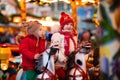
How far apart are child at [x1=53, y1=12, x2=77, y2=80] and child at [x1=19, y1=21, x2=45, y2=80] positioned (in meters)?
0.31

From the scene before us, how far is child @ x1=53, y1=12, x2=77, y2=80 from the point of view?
533 cm

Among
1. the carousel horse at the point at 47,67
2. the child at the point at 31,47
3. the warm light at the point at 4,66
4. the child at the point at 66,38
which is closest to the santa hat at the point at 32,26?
the child at the point at 31,47

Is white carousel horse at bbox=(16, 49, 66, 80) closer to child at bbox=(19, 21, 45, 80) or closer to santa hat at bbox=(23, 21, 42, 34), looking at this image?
child at bbox=(19, 21, 45, 80)

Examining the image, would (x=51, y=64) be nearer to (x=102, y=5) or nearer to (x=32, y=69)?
(x=32, y=69)

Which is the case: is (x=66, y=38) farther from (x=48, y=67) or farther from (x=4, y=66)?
(x=4, y=66)

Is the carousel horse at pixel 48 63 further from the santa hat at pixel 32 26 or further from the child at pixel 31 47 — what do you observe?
the santa hat at pixel 32 26

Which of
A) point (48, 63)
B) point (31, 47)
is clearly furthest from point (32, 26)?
point (48, 63)

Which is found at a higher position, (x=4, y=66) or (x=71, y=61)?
(x=71, y=61)

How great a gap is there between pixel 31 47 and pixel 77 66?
0.77m

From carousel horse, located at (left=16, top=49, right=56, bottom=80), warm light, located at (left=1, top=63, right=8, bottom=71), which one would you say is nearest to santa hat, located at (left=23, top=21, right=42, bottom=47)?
carousel horse, located at (left=16, top=49, right=56, bottom=80)

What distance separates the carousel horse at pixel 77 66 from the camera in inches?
206

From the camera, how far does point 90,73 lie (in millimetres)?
5883

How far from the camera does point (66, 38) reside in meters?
5.37

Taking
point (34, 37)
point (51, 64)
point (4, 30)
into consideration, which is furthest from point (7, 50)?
point (4, 30)
